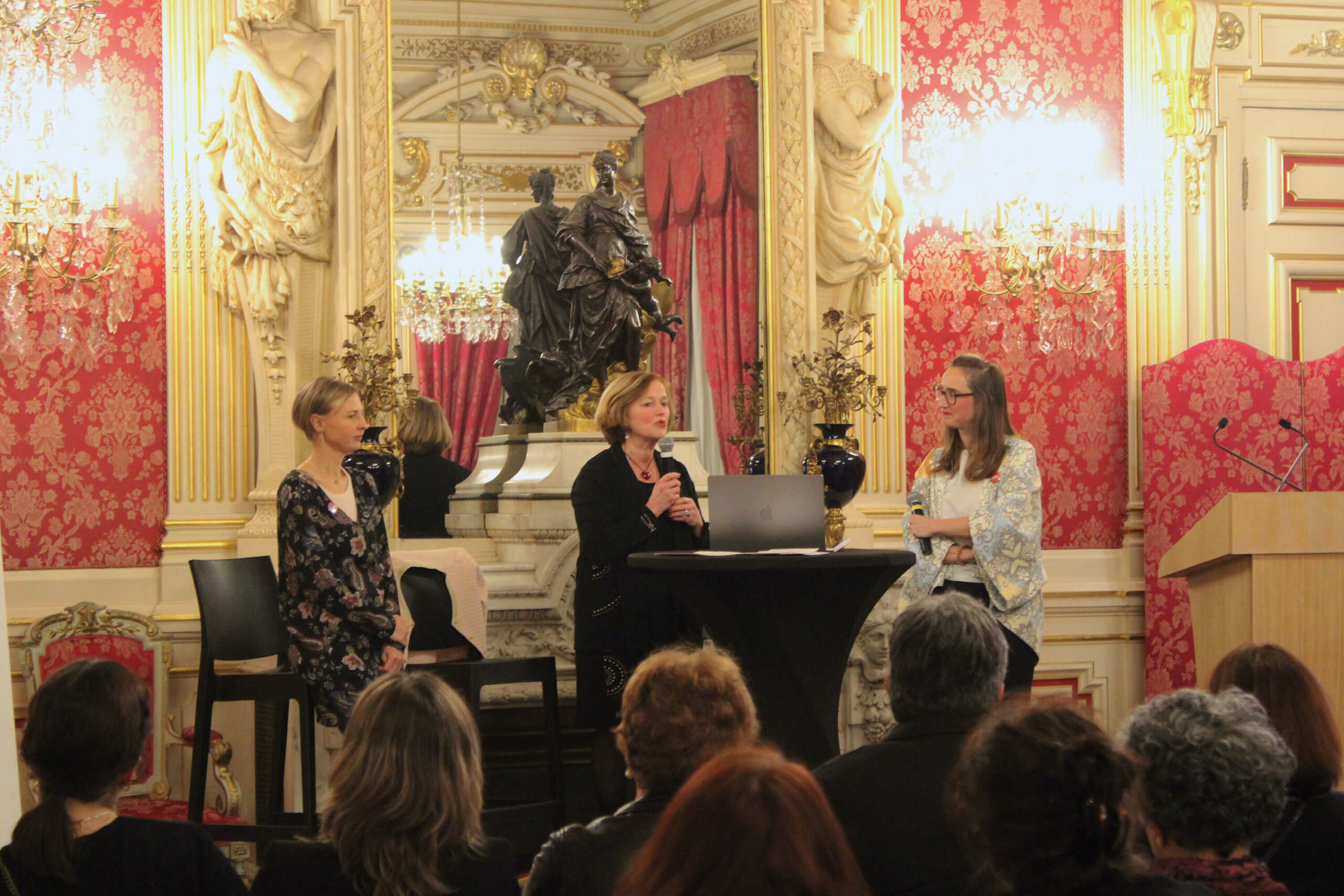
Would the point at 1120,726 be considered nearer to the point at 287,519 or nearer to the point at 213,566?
the point at 287,519

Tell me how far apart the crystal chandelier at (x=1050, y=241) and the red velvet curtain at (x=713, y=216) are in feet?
2.85

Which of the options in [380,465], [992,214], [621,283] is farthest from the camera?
[992,214]

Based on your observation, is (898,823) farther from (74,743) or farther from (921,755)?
(74,743)

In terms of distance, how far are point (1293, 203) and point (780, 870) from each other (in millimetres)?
5435

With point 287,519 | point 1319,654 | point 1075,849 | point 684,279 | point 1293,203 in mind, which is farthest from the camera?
point 1293,203

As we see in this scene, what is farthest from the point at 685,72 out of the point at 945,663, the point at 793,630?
the point at 945,663

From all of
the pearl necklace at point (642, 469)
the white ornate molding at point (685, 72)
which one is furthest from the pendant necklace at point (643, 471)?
the white ornate molding at point (685, 72)

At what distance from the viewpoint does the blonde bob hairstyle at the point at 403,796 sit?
1.76 meters

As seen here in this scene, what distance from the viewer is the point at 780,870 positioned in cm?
122

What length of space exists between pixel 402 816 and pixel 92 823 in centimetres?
45

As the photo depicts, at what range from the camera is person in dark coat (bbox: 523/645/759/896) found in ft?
5.83

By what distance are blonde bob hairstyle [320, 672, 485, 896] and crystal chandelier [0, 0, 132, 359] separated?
11.1 ft

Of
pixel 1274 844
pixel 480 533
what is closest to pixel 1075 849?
pixel 1274 844

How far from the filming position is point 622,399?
3.89m
